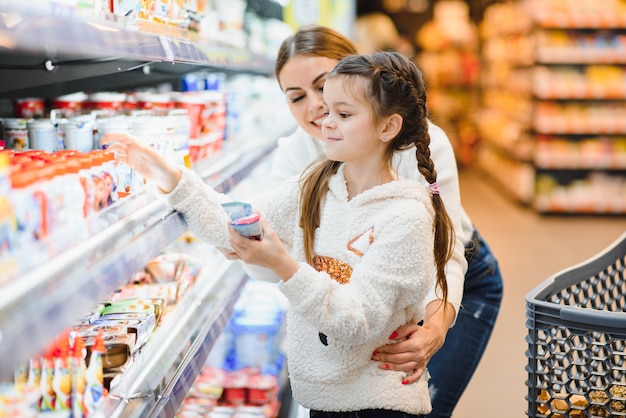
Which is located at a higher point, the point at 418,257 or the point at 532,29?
the point at 532,29

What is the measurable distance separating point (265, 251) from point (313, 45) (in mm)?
844

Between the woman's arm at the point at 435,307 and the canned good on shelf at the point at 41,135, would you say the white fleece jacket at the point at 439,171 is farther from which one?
the canned good on shelf at the point at 41,135

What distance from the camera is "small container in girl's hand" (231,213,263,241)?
127 cm

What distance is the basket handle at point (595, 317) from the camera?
1409mm

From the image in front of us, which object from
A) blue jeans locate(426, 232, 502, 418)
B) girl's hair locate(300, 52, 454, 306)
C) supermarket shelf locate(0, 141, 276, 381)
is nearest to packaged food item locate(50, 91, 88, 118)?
supermarket shelf locate(0, 141, 276, 381)

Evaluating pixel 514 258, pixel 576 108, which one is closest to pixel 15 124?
pixel 514 258

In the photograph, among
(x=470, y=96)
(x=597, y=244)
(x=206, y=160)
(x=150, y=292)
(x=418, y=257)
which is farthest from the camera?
(x=470, y=96)

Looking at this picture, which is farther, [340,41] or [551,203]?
[551,203]

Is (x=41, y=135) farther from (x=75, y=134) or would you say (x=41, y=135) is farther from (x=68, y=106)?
(x=68, y=106)

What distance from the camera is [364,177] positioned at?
61.4 inches

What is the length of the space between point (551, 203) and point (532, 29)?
1.76 metres

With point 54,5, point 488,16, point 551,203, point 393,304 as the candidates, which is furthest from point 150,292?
point 488,16

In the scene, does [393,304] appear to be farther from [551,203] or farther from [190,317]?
[551,203]

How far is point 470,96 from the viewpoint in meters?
12.9
